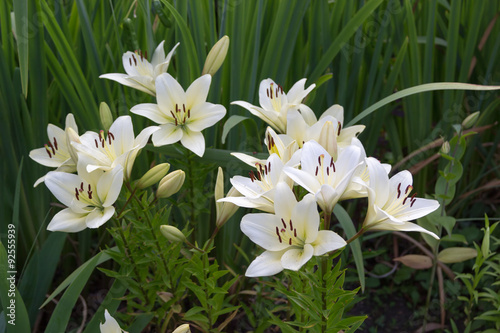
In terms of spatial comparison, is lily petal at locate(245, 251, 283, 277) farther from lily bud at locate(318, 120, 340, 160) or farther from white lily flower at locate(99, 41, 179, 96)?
white lily flower at locate(99, 41, 179, 96)

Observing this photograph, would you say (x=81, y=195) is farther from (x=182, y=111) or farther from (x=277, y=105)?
(x=277, y=105)

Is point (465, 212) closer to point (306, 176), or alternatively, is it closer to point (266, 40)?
point (266, 40)

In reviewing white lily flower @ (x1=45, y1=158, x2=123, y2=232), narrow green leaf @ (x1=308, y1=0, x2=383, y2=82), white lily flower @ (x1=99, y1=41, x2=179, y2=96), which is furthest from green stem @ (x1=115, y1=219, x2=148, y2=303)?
narrow green leaf @ (x1=308, y1=0, x2=383, y2=82)

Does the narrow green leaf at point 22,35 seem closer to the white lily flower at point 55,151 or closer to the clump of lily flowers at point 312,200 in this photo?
the white lily flower at point 55,151

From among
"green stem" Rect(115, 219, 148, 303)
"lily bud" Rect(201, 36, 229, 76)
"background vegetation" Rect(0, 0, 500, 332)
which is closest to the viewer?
"green stem" Rect(115, 219, 148, 303)

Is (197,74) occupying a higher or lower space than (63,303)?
higher

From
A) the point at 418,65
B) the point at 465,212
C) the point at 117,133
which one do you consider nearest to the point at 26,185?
the point at 117,133
